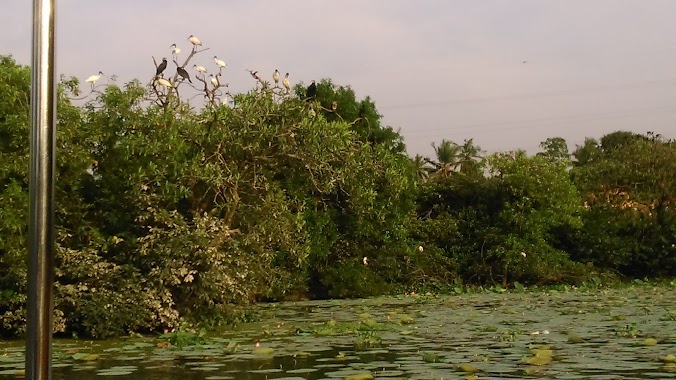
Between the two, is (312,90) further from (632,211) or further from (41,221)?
(41,221)

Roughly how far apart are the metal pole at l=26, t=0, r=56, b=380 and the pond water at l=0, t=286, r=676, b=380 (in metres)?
4.30

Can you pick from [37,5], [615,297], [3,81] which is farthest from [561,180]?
[37,5]

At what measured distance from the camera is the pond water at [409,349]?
7.11 meters

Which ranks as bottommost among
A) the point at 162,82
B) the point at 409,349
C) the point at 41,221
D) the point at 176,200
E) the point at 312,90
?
the point at 409,349

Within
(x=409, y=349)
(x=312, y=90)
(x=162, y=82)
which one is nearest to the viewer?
(x=409, y=349)

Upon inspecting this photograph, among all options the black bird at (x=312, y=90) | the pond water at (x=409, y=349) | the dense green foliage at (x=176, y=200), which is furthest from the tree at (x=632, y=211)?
the pond water at (x=409, y=349)

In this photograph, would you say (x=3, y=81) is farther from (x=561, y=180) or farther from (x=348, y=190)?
(x=561, y=180)

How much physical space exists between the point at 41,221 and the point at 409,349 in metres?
6.77

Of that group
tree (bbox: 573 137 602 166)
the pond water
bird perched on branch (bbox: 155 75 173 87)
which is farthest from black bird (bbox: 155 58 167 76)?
tree (bbox: 573 137 602 166)

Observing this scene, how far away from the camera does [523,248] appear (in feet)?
72.8

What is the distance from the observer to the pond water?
711 cm

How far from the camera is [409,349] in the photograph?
8.77 meters

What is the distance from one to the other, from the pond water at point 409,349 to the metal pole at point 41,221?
430cm

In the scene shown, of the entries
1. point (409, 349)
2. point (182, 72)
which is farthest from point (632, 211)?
point (409, 349)
